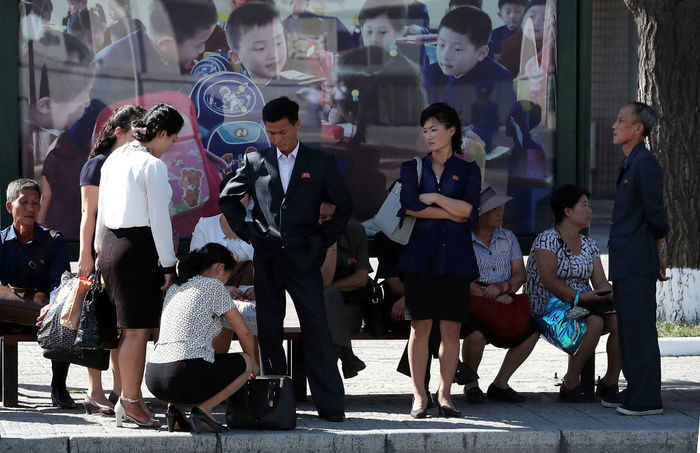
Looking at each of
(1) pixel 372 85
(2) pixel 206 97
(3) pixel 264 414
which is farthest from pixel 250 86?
(3) pixel 264 414

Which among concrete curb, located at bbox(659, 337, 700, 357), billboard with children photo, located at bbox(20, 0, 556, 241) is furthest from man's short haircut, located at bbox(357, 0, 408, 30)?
concrete curb, located at bbox(659, 337, 700, 357)

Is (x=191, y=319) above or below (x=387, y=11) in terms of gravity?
below

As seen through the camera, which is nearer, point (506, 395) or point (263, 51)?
point (506, 395)

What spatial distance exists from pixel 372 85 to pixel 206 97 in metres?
1.07

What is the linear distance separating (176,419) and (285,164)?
1491 mm

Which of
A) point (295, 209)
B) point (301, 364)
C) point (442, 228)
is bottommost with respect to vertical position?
point (301, 364)

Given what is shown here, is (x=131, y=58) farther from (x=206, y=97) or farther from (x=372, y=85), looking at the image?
(x=372, y=85)

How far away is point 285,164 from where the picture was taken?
6.94 m

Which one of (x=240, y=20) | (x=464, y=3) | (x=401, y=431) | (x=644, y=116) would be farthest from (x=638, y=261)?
(x=240, y=20)

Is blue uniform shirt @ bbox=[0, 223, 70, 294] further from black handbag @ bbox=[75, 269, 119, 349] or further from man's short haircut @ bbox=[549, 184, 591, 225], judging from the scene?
man's short haircut @ bbox=[549, 184, 591, 225]

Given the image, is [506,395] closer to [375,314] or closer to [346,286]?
[375,314]

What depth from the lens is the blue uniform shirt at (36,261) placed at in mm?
7246

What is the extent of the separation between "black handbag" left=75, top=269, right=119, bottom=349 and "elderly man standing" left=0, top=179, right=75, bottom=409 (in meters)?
0.66

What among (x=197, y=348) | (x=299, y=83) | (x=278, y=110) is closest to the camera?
(x=197, y=348)
